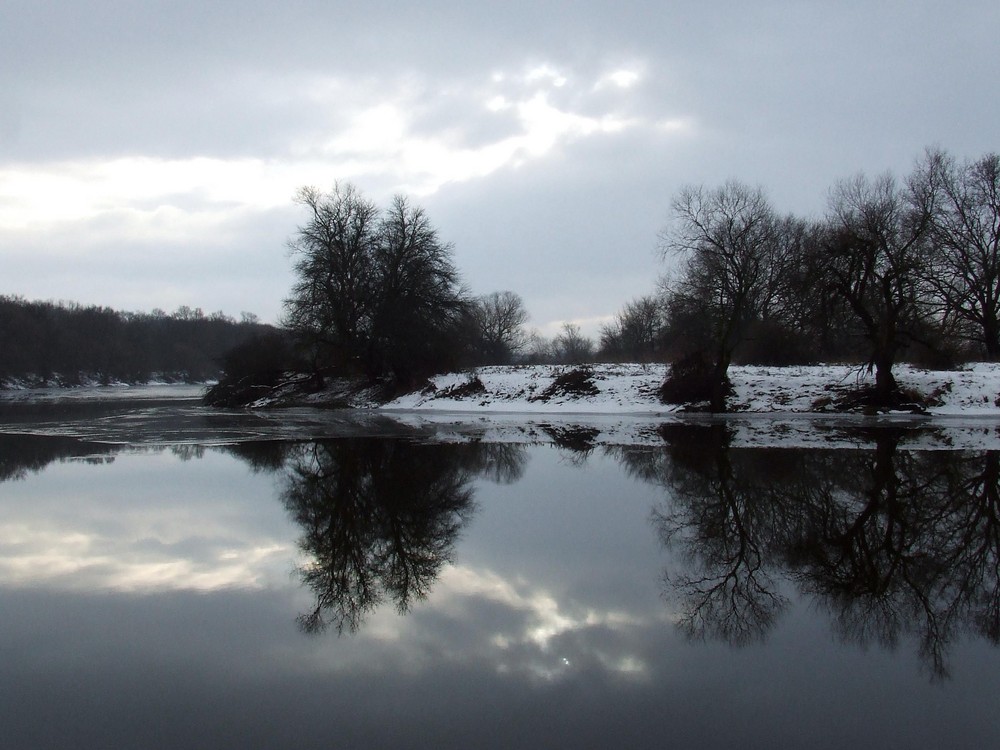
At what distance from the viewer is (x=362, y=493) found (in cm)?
1292

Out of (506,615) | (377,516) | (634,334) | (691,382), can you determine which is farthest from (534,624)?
(634,334)

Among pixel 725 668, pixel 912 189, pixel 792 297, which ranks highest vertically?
pixel 912 189

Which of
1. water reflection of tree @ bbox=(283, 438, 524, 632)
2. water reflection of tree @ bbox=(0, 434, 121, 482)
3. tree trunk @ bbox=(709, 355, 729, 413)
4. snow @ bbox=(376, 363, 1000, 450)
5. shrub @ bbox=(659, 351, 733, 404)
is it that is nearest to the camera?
water reflection of tree @ bbox=(283, 438, 524, 632)

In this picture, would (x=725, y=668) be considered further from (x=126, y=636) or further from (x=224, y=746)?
(x=126, y=636)

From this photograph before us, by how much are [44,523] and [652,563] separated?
8753 mm

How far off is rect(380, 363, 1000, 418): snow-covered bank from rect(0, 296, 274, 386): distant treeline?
19156 millimetres

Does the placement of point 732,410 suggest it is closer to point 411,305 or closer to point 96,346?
point 411,305

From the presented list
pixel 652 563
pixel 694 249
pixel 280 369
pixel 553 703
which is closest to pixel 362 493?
pixel 652 563

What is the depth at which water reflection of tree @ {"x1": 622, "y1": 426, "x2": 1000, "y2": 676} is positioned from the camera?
6.52 meters

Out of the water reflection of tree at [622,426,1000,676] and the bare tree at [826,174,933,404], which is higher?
the bare tree at [826,174,933,404]

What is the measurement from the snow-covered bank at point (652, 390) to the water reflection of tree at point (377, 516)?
18.0 metres

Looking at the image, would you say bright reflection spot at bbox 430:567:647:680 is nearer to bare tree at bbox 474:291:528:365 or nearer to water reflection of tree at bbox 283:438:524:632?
water reflection of tree at bbox 283:438:524:632

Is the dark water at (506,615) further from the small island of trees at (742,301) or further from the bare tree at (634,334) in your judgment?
the bare tree at (634,334)

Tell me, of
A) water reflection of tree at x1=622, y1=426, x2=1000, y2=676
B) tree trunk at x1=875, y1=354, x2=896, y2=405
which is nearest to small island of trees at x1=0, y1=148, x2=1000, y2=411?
tree trunk at x1=875, y1=354, x2=896, y2=405
